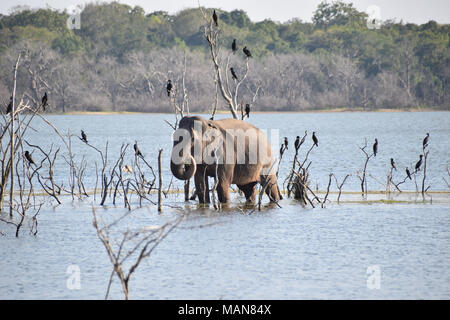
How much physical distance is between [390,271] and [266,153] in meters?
5.86

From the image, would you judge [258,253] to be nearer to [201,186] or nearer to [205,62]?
[201,186]

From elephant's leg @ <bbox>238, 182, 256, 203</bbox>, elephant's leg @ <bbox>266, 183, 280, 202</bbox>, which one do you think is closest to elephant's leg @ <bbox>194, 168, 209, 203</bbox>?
elephant's leg @ <bbox>238, 182, 256, 203</bbox>

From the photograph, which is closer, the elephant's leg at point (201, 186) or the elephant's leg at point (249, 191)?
the elephant's leg at point (201, 186)

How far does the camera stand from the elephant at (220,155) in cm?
1561

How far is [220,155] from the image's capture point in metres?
15.8

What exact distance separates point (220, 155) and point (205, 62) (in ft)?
260

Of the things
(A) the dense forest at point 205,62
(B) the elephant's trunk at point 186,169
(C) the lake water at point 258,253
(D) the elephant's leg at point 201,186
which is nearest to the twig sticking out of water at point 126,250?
(C) the lake water at point 258,253

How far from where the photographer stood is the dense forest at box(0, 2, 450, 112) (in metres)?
84.8

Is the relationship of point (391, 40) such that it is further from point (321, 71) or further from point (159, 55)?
point (159, 55)

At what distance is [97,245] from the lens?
13125 millimetres

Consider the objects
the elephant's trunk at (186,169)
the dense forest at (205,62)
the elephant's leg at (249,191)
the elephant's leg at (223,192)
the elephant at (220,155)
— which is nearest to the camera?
the elephant's trunk at (186,169)

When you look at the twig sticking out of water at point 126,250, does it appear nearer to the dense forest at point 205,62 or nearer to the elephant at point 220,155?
the elephant at point 220,155

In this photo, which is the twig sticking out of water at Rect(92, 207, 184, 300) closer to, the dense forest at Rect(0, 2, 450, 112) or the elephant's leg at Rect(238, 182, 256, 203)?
the elephant's leg at Rect(238, 182, 256, 203)

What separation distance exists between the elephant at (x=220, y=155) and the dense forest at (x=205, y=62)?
61.9 m
